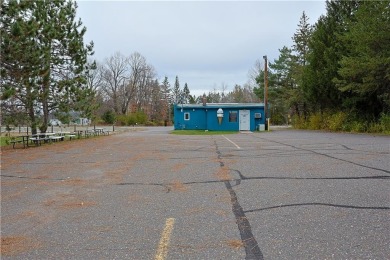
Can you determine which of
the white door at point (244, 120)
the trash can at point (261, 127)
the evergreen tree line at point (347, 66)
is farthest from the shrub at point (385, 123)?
the white door at point (244, 120)

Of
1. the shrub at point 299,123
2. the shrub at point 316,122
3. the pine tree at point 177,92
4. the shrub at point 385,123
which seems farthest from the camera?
the pine tree at point 177,92

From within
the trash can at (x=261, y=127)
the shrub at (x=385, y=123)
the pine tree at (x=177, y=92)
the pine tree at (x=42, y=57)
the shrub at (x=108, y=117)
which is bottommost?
the trash can at (x=261, y=127)

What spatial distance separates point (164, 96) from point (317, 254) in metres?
83.6

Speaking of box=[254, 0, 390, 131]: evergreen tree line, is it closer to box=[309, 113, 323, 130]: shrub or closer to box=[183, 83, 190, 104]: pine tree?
box=[309, 113, 323, 130]: shrub

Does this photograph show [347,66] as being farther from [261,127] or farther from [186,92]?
[186,92]

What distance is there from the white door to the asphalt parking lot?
24.6m

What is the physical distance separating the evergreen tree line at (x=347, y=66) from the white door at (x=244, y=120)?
20.2 feet

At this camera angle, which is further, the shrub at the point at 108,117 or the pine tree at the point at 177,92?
the pine tree at the point at 177,92

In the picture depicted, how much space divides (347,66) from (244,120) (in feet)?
44.8

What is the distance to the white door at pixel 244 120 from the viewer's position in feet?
107

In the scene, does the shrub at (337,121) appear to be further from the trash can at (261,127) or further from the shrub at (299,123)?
the shrub at (299,123)

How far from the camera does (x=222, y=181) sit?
6.57 m

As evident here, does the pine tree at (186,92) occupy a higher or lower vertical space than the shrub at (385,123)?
higher

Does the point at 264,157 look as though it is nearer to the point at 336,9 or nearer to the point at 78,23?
the point at 78,23
